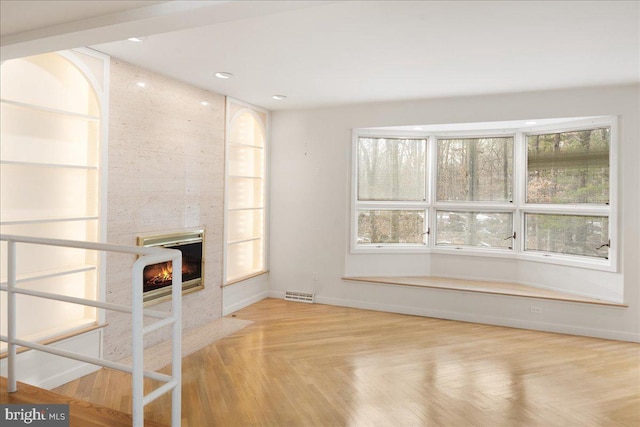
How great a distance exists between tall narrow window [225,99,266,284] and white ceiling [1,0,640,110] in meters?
0.85

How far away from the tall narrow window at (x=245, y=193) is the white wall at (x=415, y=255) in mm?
209

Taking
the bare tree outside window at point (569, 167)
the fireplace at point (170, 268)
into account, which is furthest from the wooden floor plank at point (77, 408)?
the bare tree outside window at point (569, 167)

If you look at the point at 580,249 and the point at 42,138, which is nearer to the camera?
the point at 42,138

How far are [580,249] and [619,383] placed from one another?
187cm

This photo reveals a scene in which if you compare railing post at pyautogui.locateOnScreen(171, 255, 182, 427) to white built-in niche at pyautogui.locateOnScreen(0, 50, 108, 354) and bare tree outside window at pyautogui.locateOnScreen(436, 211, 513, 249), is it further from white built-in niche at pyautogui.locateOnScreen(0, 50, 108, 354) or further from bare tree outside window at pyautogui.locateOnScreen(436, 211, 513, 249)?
bare tree outside window at pyautogui.locateOnScreen(436, 211, 513, 249)

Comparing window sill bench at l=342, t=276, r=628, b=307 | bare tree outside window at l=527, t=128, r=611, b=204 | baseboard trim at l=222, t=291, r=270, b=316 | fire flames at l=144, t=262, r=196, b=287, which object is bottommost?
baseboard trim at l=222, t=291, r=270, b=316

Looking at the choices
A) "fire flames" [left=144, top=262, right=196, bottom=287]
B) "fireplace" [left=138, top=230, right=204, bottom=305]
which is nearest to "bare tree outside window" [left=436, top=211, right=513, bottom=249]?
"fireplace" [left=138, top=230, right=204, bottom=305]

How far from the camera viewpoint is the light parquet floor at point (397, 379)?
8.84 ft

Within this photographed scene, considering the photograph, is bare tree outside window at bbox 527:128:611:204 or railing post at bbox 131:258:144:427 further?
bare tree outside window at bbox 527:128:611:204

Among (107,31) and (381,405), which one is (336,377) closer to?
(381,405)

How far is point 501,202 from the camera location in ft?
17.6

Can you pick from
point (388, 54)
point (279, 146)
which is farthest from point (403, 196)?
point (388, 54)

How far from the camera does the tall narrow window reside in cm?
514

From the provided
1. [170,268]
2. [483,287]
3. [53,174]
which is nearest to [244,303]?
A: [170,268]
